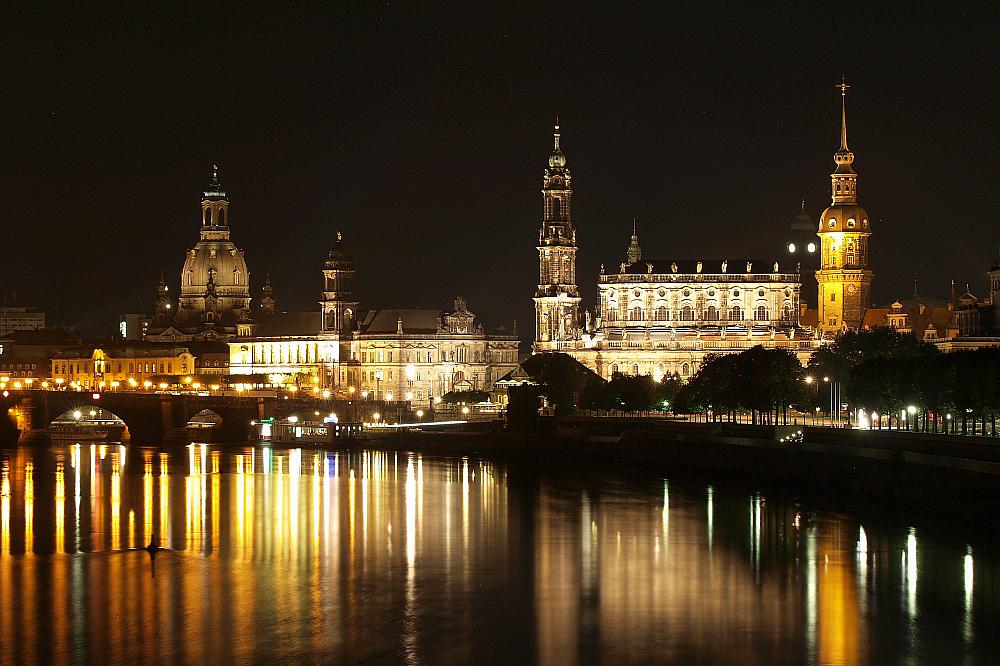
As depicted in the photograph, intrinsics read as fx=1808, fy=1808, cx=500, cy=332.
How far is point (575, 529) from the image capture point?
70.1m

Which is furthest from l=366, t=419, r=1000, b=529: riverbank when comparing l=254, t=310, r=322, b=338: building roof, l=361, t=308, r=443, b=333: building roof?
l=254, t=310, r=322, b=338: building roof

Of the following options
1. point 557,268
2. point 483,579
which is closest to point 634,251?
point 557,268

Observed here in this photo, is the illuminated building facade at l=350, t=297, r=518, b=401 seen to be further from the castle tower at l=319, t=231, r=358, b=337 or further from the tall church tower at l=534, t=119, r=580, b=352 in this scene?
the tall church tower at l=534, t=119, r=580, b=352

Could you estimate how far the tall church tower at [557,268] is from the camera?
15850 cm

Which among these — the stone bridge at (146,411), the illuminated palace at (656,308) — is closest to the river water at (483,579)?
the stone bridge at (146,411)

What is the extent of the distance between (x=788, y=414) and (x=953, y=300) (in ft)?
129

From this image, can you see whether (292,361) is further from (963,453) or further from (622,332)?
(963,453)

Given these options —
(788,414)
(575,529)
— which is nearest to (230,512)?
(575,529)

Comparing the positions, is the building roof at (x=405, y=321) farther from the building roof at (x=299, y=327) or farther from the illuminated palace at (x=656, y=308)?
the illuminated palace at (x=656, y=308)

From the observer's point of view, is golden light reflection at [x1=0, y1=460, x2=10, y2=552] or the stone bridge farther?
the stone bridge

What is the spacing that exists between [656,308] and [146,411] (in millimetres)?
45397

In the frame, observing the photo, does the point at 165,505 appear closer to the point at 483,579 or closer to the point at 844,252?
the point at 483,579

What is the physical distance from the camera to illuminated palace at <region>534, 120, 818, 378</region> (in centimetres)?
15225

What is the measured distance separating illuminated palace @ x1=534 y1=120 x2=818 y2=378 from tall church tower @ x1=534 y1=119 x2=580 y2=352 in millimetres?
88
